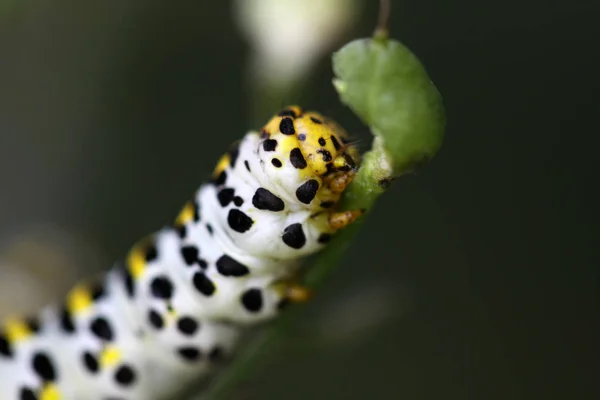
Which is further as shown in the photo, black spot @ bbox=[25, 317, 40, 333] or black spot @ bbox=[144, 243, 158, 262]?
black spot @ bbox=[25, 317, 40, 333]

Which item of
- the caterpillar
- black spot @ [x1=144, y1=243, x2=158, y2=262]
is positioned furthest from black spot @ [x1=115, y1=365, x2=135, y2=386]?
black spot @ [x1=144, y1=243, x2=158, y2=262]

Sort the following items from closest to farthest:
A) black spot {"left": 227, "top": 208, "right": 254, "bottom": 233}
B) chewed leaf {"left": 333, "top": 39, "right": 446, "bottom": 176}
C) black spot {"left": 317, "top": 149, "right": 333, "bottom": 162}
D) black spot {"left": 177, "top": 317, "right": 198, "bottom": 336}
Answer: chewed leaf {"left": 333, "top": 39, "right": 446, "bottom": 176}
black spot {"left": 317, "top": 149, "right": 333, "bottom": 162}
black spot {"left": 227, "top": 208, "right": 254, "bottom": 233}
black spot {"left": 177, "top": 317, "right": 198, "bottom": 336}

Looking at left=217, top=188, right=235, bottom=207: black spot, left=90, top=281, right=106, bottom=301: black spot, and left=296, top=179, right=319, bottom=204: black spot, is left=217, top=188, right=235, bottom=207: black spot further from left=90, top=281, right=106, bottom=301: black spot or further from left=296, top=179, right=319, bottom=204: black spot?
left=90, top=281, right=106, bottom=301: black spot

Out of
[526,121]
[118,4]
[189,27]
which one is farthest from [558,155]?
[118,4]

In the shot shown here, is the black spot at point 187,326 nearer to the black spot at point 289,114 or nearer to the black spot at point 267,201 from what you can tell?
the black spot at point 267,201

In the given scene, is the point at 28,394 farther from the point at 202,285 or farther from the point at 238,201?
the point at 238,201

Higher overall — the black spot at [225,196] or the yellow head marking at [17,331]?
the yellow head marking at [17,331]

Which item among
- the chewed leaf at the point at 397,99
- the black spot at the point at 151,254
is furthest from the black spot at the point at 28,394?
the chewed leaf at the point at 397,99
